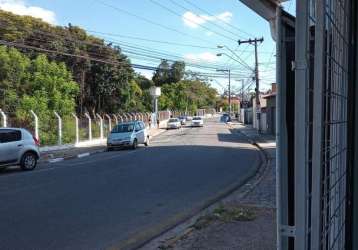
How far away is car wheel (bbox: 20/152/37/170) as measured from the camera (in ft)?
62.2

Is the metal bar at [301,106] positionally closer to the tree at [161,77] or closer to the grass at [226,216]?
the grass at [226,216]

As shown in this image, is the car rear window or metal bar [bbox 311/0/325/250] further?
the car rear window

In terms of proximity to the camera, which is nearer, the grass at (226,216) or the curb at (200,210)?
the curb at (200,210)

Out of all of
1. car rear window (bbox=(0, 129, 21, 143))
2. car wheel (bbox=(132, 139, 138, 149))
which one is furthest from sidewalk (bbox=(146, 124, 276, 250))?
car wheel (bbox=(132, 139, 138, 149))

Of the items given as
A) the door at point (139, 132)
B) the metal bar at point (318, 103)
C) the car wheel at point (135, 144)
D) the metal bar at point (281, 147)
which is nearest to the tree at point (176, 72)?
the door at point (139, 132)

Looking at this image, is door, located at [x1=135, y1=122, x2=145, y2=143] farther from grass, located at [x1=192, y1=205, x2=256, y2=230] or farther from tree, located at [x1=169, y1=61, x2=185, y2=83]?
tree, located at [x1=169, y1=61, x2=185, y2=83]

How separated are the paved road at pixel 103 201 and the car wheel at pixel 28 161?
2.20 feet

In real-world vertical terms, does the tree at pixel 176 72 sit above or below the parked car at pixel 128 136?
above

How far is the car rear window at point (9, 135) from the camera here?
18266 millimetres

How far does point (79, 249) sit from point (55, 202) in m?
4.01

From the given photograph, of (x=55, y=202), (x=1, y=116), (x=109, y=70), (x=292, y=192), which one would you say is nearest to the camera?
(x=292, y=192)

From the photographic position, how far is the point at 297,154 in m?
2.35

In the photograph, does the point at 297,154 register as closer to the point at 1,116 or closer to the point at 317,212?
the point at 317,212

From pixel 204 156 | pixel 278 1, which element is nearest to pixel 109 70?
pixel 204 156
